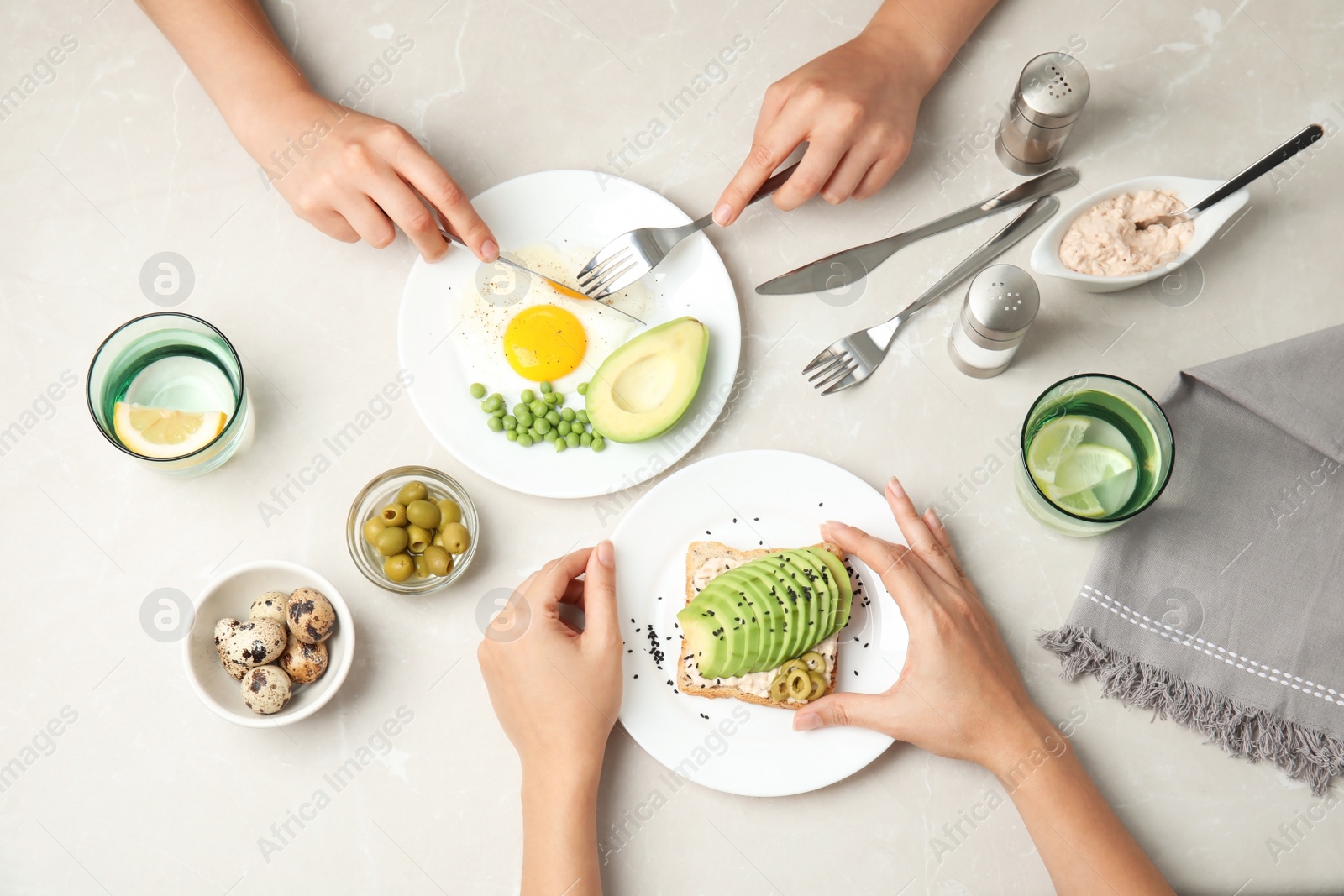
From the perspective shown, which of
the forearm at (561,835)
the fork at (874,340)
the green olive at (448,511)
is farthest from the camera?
the fork at (874,340)

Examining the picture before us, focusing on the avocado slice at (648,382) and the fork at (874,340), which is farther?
the fork at (874,340)

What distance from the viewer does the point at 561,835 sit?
1315mm

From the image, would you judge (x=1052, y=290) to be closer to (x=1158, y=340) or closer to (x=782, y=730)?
(x=1158, y=340)

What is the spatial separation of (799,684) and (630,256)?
0.78 meters

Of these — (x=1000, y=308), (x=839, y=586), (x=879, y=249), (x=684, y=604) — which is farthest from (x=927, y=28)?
(x=684, y=604)

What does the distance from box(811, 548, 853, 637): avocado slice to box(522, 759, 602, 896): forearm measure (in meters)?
0.46

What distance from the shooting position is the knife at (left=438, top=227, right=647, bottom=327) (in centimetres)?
146

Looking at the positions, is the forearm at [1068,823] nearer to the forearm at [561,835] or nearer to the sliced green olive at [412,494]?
the forearm at [561,835]

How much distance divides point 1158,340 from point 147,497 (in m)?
1.84

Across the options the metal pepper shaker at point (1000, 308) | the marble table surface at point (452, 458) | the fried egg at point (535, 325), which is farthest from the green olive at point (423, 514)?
the metal pepper shaker at point (1000, 308)

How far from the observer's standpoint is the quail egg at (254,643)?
130cm

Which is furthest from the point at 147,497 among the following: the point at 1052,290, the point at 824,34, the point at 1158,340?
the point at 1158,340

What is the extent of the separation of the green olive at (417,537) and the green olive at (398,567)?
0.02m

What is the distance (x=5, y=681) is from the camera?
1409 millimetres
